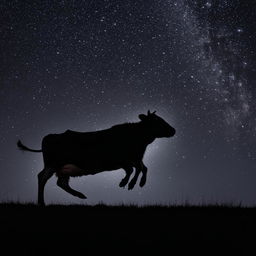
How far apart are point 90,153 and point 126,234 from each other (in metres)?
5.51

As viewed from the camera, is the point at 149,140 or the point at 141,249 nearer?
the point at 141,249

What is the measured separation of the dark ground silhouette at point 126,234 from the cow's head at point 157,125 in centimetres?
431

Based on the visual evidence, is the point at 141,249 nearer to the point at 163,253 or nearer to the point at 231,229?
the point at 163,253

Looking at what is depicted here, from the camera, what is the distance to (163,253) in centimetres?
393

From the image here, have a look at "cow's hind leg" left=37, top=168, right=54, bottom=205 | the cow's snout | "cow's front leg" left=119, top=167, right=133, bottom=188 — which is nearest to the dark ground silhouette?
"cow's front leg" left=119, top=167, right=133, bottom=188

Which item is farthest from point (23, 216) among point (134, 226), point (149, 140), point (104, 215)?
point (149, 140)

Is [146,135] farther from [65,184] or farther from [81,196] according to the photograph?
[65,184]

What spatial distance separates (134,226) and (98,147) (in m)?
4.97

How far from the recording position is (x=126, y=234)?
478 centimetres

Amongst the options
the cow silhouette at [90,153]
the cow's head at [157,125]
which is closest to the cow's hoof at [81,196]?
the cow silhouette at [90,153]

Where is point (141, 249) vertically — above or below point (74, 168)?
below

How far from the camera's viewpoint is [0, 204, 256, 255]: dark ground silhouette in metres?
4.07

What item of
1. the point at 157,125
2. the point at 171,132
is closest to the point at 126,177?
the point at 157,125

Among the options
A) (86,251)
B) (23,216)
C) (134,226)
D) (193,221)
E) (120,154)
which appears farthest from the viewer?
(120,154)
